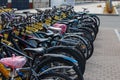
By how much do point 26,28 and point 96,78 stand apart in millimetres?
2006

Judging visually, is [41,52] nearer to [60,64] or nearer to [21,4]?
[60,64]

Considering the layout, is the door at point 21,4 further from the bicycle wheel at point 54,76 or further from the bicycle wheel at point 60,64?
the bicycle wheel at point 54,76

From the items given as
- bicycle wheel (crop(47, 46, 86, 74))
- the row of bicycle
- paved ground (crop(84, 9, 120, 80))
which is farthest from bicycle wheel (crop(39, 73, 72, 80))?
paved ground (crop(84, 9, 120, 80))

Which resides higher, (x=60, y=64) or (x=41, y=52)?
(x=41, y=52)

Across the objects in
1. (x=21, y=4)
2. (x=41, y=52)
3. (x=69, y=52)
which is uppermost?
(x=41, y=52)

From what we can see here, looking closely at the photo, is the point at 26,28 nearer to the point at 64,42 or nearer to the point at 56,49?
the point at 64,42

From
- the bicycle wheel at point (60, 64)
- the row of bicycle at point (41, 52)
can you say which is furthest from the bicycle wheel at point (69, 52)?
the bicycle wheel at point (60, 64)

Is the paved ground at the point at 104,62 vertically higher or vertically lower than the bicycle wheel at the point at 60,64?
lower

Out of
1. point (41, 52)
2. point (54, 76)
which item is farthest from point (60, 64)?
point (54, 76)

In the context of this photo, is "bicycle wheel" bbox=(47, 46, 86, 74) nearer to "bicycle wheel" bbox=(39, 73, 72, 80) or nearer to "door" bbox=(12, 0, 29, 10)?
"bicycle wheel" bbox=(39, 73, 72, 80)

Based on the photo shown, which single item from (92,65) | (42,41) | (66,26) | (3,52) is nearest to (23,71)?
(3,52)

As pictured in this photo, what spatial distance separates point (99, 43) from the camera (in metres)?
12.0

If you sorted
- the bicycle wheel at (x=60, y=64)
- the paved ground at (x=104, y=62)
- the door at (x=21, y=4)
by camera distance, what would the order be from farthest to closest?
the door at (x=21, y=4), the paved ground at (x=104, y=62), the bicycle wheel at (x=60, y=64)

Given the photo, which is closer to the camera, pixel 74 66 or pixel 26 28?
pixel 74 66
